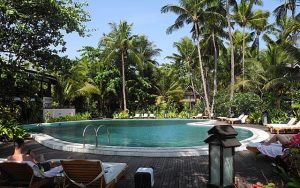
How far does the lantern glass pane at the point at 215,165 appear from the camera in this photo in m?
5.16

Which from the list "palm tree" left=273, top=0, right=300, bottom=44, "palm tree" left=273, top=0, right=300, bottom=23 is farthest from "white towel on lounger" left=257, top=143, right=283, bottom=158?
"palm tree" left=273, top=0, right=300, bottom=23

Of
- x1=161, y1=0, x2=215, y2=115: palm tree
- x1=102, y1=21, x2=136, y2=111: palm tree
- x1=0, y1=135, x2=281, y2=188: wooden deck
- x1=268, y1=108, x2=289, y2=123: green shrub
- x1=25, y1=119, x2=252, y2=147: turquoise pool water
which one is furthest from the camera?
x1=102, y1=21, x2=136, y2=111: palm tree

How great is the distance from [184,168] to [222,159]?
9.17 ft

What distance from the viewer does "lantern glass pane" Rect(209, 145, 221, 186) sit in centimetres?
516

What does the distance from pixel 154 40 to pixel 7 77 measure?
27.6 meters

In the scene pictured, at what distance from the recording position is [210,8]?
92.7ft

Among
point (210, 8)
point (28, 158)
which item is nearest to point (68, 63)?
point (28, 158)

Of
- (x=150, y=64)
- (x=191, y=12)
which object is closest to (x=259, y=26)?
(x=191, y=12)

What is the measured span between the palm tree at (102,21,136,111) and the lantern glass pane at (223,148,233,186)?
90.9 feet

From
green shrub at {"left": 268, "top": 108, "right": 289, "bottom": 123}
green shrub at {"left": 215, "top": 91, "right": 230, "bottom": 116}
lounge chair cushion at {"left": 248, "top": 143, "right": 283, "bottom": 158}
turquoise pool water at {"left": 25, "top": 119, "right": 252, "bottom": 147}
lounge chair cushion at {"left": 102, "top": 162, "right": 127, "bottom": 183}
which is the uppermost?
green shrub at {"left": 215, "top": 91, "right": 230, "bottom": 116}

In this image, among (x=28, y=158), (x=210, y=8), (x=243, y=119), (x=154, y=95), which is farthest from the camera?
(x=154, y=95)

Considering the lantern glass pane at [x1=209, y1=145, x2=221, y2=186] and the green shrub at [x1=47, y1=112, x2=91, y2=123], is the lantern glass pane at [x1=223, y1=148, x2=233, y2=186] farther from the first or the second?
the green shrub at [x1=47, y1=112, x2=91, y2=123]

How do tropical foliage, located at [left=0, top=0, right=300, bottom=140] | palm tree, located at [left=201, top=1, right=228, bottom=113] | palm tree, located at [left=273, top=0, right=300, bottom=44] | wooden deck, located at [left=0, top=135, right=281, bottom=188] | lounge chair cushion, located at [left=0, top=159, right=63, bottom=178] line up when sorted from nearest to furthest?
lounge chair cushion, located at [left=0, top=159, right=63, bottom=178] < wooden deck, located at [left=0, top=135, right=281, bottom=188] < tropical foliage, located at [left=0, top=0, right=300, bottom=140] < palm tree, located at [left=273, top=0, right=300, bottom=44] < palm tree, located at [left=201, top=1, right=228, bottom=113]

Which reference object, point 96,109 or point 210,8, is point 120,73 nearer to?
point 96,109
